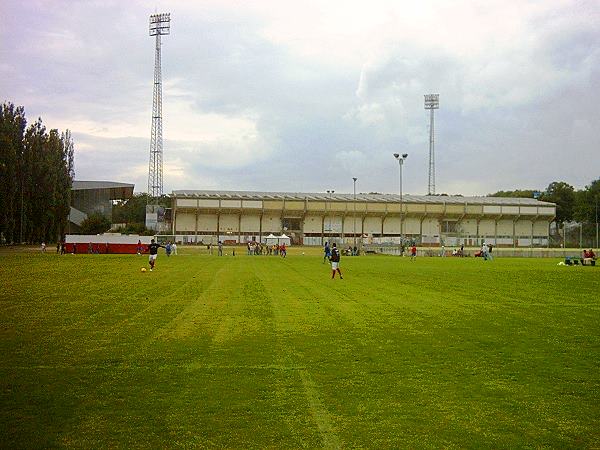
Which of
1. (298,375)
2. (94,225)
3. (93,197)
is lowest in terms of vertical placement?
(298,375)

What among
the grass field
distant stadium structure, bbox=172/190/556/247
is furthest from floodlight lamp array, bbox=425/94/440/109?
the grass field

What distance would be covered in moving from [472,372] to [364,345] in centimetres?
246

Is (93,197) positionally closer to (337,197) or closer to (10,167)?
(10,167)

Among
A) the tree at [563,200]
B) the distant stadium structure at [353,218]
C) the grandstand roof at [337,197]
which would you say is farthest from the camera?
the tree at [563,200]

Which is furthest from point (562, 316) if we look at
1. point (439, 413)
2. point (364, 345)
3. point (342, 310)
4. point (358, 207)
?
point (358, 207)

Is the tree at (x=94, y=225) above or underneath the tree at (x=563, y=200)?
underneath

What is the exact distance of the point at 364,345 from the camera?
10695 millimetres

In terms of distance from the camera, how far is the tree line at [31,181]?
66.1 m

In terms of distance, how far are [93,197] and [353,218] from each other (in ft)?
154

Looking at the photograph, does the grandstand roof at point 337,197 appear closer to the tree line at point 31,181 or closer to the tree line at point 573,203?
the tree line at point 573,203

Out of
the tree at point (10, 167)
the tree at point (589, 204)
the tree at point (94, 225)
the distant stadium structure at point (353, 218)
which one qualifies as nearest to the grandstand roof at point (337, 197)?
the distant stadium structure at point (353, 218)

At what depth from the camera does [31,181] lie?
70.8 meters

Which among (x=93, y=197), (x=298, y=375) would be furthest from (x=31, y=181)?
(x=298, y=375)

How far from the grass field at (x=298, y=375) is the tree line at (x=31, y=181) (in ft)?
182
